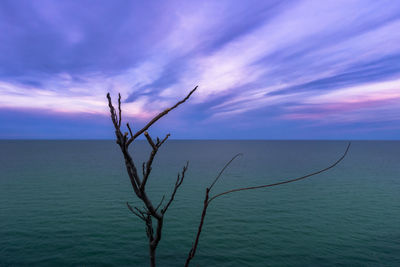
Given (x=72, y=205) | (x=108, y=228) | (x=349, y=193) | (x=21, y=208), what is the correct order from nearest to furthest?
(x=108, y=228) < (x=21, y=208) < (x=72, y=205) < (x=349, y=193)

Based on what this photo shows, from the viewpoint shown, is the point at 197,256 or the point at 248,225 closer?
the point at 197,256

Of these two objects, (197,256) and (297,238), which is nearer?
(197,256)

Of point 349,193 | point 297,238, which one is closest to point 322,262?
point 297,238

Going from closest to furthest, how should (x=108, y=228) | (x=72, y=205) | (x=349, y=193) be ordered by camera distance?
1. (x=108, y=228)
2. (x=72, y=205)
3. (x=349, y=193)

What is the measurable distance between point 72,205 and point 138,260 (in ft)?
60.3

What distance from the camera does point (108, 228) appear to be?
23.5 meters

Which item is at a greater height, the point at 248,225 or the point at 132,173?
the point at 132,173

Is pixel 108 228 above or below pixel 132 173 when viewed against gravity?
below

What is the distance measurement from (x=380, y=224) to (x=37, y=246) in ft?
107

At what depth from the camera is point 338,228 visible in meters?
24.4

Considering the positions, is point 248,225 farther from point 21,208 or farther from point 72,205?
point 21,208

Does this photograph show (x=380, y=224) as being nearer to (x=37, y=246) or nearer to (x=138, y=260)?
(x=138, y=260)

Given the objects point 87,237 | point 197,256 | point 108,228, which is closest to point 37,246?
point 87,237

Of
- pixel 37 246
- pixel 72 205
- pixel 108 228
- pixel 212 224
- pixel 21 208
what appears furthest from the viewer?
pixel 72 205
